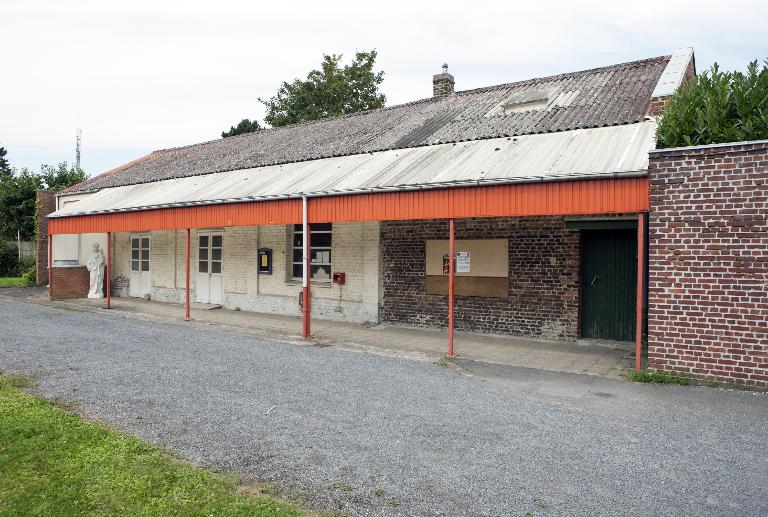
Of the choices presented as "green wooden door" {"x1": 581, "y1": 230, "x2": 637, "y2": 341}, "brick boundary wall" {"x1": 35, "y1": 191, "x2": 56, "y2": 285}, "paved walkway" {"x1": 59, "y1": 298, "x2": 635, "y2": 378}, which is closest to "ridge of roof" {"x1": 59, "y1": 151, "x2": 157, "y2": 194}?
"brick boundary wall" {"x1": 35, "y1": 191, "x2": 56, "y2": 285}

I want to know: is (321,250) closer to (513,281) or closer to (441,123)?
(441,123)

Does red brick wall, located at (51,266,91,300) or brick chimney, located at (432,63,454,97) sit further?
red brick wall, located at (51,266,91,300)

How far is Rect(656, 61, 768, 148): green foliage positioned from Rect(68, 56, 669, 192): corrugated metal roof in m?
2.27

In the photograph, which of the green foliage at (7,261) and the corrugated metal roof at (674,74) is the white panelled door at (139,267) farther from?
the corrugated metal roof at (674,74)

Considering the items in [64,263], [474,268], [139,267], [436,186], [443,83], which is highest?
[443,83]

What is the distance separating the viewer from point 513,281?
35.7 feet

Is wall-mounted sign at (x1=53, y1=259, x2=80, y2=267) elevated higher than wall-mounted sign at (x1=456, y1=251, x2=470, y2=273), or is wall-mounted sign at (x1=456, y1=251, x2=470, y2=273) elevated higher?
wall-mounted sign at (x1=456, y1=251, x2=470, y2=273)

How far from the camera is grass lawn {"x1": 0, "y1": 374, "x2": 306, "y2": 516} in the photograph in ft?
11.8

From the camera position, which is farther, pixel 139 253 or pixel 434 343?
pixel 139 253

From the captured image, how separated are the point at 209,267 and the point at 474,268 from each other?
842 centimetres

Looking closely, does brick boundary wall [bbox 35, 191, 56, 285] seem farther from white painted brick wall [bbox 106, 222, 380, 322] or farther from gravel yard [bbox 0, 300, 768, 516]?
gravel yard [bbox 0, 300, 768, 516]

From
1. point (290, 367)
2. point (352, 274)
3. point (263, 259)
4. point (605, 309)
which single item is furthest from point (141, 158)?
point (605, 309)

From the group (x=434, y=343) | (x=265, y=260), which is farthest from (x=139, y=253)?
(x=434, y=343)

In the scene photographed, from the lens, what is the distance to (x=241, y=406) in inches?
235
